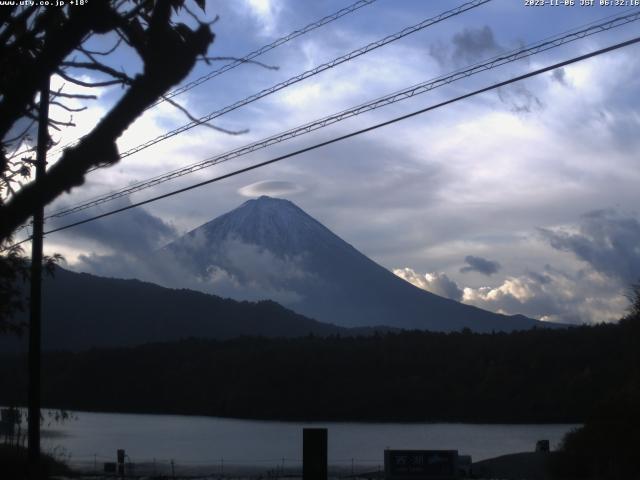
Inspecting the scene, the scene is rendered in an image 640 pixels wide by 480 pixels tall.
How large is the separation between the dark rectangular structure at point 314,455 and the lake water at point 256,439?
35.5 metres

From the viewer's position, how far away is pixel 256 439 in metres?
75.6

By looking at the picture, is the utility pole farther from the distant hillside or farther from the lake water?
the distant hillside

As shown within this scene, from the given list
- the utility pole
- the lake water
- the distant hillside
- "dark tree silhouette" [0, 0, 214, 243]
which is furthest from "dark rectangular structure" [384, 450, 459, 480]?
the distant hillside

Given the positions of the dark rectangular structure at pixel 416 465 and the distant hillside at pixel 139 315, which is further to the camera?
the distant hillside at pixel 139 315

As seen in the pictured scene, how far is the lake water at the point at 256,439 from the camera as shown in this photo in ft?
185

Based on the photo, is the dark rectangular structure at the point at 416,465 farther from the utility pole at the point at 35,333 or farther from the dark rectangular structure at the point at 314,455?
the dark rectangular structure at the point at 314,455

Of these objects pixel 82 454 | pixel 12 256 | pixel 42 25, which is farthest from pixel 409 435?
pixel 42 25

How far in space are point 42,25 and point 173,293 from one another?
179319 millimetres

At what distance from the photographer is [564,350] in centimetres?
9694

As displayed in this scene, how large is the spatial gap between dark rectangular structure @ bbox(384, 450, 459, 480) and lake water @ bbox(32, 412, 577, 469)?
27140 millimetres

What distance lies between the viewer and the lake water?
56375 millimetres

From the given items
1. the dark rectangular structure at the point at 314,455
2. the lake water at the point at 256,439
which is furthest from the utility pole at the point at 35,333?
the lake water at the point at 256,439

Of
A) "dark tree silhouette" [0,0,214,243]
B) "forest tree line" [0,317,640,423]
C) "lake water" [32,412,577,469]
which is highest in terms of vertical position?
"dark tree silhouette" [0,0,214,243]

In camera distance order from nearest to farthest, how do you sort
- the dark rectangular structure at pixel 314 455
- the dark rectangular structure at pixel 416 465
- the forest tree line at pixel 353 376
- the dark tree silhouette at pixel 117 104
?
the dark tree silhouette at pixel 117 104, the dark rectangular structure at pixel 314 455, the dark rectangular structure at pixel 416 465, the forest tree line at pixel 353 376
